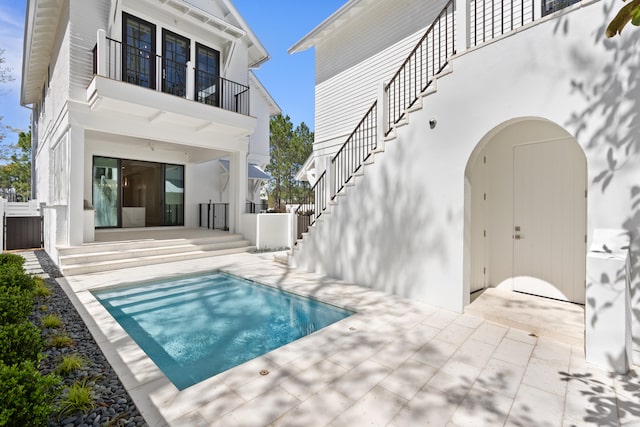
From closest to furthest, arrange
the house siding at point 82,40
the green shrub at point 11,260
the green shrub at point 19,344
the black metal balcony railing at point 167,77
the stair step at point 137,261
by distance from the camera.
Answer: the green shrub at point 19,344 → the green shrub at point 11,260 → the stair step at point 137,261 → the house siding at point 82,40 → the black metal balcony railing at point 167,77

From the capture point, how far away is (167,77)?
367 inches

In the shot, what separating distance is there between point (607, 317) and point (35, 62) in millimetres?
17651

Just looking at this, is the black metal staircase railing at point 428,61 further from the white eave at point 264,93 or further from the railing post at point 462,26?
the white eave at point 264,93

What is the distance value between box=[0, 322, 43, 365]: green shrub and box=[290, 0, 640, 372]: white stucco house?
4.80m

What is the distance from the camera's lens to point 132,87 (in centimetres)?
777

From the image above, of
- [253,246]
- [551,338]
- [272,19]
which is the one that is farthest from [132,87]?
[551,338]

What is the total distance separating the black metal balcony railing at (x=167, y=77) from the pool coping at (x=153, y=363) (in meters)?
5.16

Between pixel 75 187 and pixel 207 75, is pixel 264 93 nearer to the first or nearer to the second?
pixel 207 75

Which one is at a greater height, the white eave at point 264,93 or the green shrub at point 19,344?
the white eave at point 264,93

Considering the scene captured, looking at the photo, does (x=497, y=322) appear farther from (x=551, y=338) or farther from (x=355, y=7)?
(x=355, y=7)

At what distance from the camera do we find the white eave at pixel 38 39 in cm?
919

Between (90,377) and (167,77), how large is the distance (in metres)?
8.89

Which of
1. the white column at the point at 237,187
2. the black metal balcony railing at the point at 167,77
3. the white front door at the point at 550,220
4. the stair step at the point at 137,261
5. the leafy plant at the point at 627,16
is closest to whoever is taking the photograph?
the leafy plant at the point at 627,16

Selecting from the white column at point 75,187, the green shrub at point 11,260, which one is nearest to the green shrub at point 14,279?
the green shrub at point 11,260
